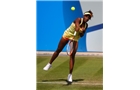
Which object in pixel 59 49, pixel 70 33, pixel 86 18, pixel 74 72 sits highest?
pixel 86 18

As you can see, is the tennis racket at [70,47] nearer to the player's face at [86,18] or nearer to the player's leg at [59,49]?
the player's leg at [59,49]

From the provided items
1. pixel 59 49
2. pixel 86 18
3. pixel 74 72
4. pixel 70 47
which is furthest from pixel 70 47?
pixel 86 18


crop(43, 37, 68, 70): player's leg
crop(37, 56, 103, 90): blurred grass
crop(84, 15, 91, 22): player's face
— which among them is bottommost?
crop(37, 56, 103, 90): blurred grass

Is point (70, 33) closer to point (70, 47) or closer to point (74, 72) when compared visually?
point (70, 47)

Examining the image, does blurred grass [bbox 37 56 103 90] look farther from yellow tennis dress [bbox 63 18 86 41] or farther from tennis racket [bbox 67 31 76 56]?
yellow tennis dress [bbox 63 18 86 41]

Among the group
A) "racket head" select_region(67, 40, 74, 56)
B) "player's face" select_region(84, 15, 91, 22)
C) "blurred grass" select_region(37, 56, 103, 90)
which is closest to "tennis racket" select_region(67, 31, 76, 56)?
"racket head" select_region(67, 40, 74, 56)

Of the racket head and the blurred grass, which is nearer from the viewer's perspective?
the blurred grass

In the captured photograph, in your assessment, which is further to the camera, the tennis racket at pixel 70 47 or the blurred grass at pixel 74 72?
the tennis racket at pixel 70 47

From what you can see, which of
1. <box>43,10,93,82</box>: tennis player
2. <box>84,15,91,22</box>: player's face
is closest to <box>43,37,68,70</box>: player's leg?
<box>43,10,93,82</box>: tennis player

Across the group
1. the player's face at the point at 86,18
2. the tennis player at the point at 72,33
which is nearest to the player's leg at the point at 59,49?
the tennis player at the point at 72,33

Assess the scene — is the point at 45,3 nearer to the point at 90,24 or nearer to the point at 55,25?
the point at 55,25

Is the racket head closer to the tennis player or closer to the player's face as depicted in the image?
the tennis player

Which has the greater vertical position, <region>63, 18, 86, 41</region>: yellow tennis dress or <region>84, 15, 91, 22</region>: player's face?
<region>84, 15, 91, 22</region>: player's face
